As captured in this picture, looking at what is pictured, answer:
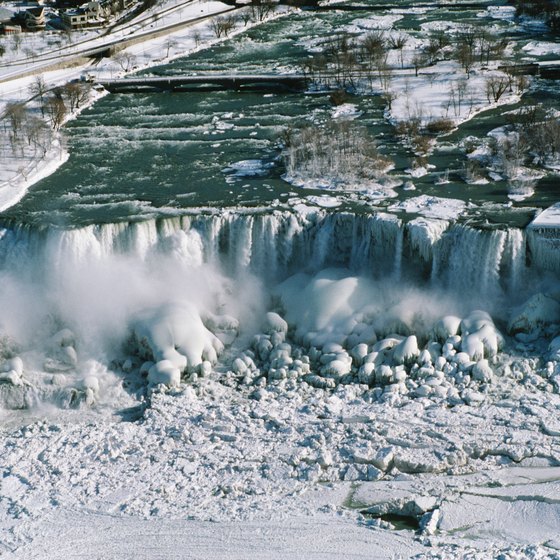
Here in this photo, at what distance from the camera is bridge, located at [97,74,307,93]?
35.1 m

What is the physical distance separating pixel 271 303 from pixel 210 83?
15677mm

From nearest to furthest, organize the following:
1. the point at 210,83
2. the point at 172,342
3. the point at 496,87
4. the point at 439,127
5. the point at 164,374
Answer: the point at 164,374 → the point at 172,342 → the point at 439,127 → the point at 496,87 → the point at 210,83

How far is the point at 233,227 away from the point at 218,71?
16.2 metres

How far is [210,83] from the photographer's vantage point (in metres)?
35.9

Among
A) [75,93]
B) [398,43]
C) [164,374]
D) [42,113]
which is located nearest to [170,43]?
[75,93]

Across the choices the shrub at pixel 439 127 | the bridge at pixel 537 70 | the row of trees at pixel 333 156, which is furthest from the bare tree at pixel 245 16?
the shrub at pixel 439 127

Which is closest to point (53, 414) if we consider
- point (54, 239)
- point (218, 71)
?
point (54, 239)

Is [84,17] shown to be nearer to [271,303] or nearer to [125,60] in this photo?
[125,60]

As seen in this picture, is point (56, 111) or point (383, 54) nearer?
point (56, 111)

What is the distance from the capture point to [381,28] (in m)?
43.2

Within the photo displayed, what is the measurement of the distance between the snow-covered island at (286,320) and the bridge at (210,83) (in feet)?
1.06

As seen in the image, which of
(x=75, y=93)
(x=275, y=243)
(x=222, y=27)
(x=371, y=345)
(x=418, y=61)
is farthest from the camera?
(x=222, y=27)

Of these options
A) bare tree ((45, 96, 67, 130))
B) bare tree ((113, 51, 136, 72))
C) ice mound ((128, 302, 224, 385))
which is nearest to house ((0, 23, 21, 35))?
bare tree ((113, 51, 136, 72))

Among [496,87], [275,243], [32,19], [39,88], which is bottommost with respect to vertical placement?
[275,243]
